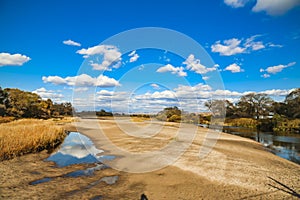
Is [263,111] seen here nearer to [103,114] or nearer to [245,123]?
[245,123]

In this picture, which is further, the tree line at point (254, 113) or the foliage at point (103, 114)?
the foliage at point (103, 114)

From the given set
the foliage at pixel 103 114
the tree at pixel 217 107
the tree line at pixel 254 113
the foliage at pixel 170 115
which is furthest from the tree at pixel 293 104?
the foliage at pixel 103 114

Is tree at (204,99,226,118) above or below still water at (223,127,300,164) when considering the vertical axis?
above

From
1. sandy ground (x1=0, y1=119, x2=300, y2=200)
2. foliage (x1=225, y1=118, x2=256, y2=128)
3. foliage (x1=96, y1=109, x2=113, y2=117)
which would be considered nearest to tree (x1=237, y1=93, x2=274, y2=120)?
foliage (x1=225, y1=118, x2=256, y2=128)

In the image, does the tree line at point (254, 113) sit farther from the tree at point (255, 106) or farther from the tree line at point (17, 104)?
the tree line at point (17, 104)

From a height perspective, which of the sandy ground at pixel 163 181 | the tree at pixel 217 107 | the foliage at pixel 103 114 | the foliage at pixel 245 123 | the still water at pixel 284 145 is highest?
the tree at pixel 217 107

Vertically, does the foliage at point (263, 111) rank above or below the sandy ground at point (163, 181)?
above

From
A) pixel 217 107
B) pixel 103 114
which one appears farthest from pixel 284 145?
pixel 103 114

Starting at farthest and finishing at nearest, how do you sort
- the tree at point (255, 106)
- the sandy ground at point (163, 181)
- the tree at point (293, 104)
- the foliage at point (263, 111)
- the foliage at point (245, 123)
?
the tree at point (255, 106) < the foliage at point (245, 123) < the tree at point (293, 104) < the foliage at point (263, 111) < the sandy ground at point (163, 181)

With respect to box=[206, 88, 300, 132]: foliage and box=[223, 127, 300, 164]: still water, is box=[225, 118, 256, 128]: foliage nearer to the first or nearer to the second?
box=[206, 88, 300, 132]: foliage

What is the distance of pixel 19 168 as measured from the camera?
31.0ft

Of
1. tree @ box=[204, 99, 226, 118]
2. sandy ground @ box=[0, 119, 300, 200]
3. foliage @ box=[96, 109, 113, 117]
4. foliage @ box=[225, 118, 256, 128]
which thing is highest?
tree @ box=[204, 99, 226, 118]

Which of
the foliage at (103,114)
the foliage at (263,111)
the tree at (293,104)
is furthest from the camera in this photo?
the foliage at (103,114)

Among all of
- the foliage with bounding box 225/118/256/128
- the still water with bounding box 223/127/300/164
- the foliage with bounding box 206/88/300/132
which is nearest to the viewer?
the still water with bounding box 223/127/300/164
